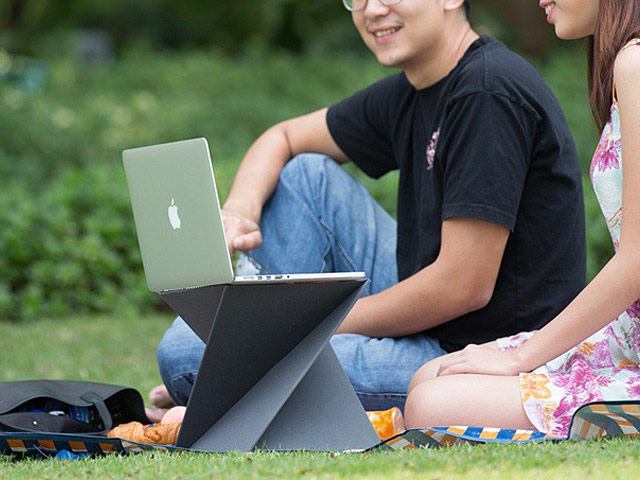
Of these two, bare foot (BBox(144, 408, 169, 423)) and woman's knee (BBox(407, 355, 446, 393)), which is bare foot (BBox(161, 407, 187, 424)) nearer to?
bare foot (BBox(144, 408, 169, 423))

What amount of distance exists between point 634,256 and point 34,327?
4.07 metres

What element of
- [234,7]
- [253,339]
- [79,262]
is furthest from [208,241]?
[234,7]

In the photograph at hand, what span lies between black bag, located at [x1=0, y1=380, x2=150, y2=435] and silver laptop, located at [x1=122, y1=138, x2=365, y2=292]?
21.0 inches

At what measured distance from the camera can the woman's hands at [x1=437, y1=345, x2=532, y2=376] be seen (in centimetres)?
257

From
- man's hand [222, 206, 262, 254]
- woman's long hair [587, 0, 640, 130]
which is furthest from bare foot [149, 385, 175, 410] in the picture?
woman's long hair [587, 0, 640, 130]

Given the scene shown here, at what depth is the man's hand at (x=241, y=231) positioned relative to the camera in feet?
10.3

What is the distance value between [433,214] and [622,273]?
2.54 ft

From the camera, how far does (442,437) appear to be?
7.95 ft

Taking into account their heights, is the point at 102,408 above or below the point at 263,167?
below

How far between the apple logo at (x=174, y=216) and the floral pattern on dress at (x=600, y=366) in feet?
3.00

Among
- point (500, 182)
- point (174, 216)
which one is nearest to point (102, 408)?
point (174, 216)

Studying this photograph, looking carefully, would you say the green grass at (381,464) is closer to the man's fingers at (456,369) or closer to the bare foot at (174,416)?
the man's fingers at (456,369)

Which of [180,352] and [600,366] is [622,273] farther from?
[180,352]

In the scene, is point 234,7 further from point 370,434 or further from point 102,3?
point 370,434
